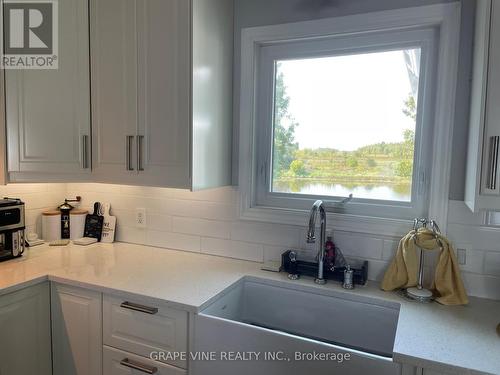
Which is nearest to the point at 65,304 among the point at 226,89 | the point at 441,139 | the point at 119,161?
the point at 119,161

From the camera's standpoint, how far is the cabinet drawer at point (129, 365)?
4.81 ft

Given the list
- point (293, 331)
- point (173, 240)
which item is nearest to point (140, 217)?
point (173, 240)

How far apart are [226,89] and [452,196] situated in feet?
3.98

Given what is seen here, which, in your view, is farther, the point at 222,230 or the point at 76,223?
the point at 76,223

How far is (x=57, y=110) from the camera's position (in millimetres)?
1899

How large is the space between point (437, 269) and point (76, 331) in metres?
1.63

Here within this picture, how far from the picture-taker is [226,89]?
194 cm

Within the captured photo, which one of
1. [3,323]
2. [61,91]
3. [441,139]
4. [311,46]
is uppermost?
[311,46]

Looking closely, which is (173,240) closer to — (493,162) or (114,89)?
(114,89)

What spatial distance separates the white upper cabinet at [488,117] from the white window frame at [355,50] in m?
0.23

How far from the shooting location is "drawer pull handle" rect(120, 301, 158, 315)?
4.84 ft

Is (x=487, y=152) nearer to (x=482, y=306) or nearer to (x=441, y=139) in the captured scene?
(x=441, y=139)

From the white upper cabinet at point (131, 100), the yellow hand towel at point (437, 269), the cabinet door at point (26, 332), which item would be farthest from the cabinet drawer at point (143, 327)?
the yellow hand towel at point (437, 269)

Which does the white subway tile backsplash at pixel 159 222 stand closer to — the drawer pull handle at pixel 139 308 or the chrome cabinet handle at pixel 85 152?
the chrome cabinet handle at pixel 85 152
